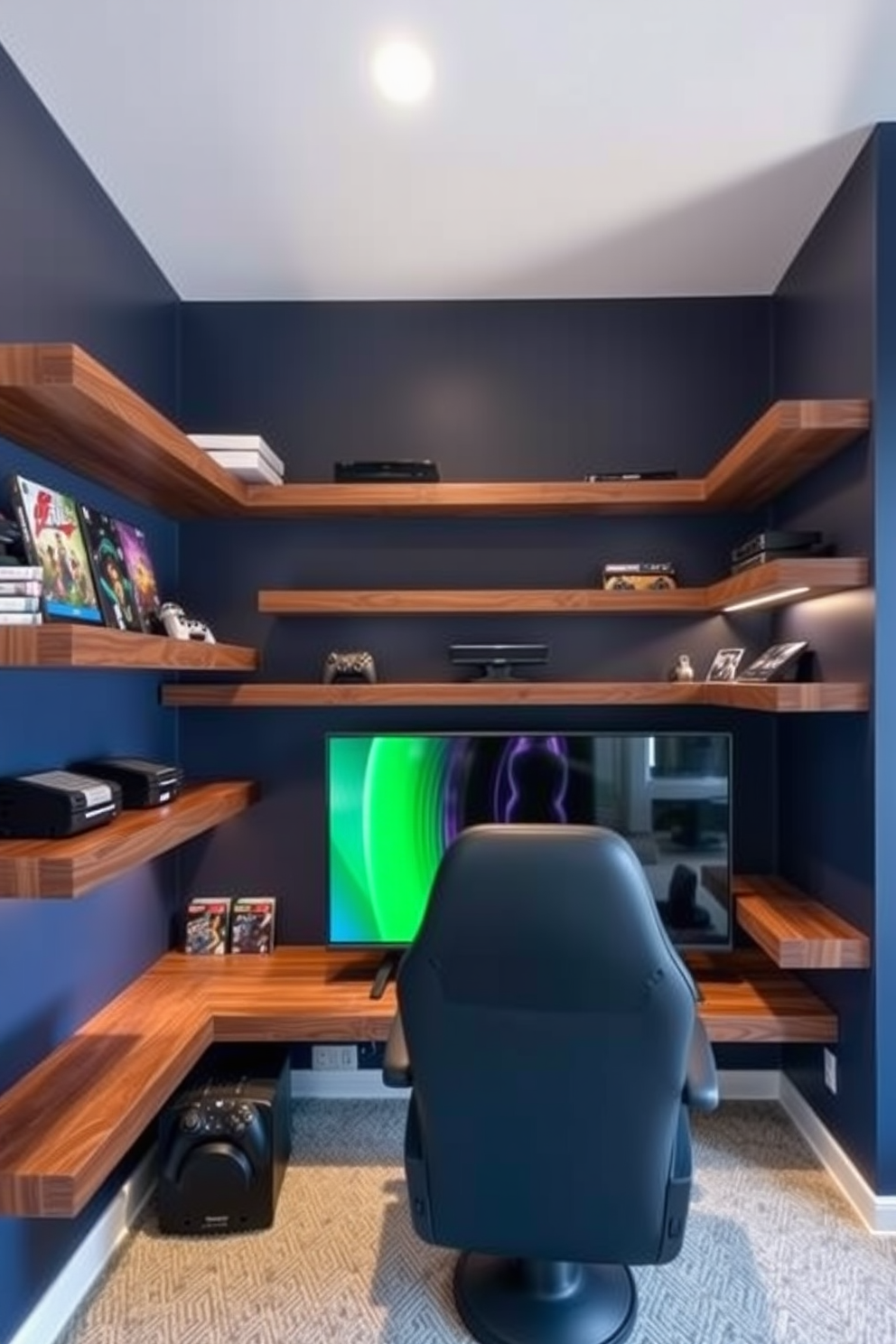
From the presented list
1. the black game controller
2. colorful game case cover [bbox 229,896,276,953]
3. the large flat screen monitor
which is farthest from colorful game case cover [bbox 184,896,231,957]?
the black game controller

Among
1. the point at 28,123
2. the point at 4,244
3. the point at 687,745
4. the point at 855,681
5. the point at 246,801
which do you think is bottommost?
the point at 246,801

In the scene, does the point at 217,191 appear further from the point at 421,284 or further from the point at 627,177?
the point at 627,177

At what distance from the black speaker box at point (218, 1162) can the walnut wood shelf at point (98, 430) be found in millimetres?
1646

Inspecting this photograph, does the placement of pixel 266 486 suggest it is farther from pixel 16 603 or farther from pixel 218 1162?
pixel 218 1162

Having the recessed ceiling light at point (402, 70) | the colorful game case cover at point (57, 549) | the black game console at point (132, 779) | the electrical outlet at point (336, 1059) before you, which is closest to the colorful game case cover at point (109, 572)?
Answer: the colorful game case cover at point (57, 549)

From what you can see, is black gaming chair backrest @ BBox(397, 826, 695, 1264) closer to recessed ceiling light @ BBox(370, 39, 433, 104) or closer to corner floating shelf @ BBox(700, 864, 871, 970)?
corner floating shelf @ BBox(700, 864, 871, 970)

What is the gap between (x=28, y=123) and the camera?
5.42ft

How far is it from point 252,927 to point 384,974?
1.73 ft

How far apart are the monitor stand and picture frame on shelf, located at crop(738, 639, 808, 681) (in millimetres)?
1357

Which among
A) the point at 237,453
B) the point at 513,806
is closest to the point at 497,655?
the point at 513,806

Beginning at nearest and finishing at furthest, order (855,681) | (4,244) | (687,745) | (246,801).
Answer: (4,244)
(855,681)
(687,745)
(246,801)

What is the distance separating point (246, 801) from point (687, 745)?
55.1 inches

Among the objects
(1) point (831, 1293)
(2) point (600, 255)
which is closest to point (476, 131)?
(2) point (600, 255)

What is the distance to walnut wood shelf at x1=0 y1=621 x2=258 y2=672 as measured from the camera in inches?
50.7
